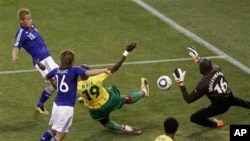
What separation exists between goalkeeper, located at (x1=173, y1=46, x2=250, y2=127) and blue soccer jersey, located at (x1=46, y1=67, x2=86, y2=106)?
214cm

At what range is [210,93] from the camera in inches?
625

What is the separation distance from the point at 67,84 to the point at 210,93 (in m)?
3.02

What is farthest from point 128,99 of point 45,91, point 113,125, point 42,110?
point 42,110

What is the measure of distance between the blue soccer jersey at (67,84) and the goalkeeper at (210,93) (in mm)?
2144

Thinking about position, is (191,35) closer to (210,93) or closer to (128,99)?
(128,99)

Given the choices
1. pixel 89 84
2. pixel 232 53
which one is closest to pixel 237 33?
pixel 232 53

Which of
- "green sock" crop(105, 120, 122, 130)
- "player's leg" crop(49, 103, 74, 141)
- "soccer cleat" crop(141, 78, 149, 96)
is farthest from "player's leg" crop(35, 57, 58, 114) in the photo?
"player's leg" crop(49, 103, 74, 141)

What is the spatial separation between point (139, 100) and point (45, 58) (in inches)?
89.6

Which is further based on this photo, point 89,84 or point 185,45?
point 185,45

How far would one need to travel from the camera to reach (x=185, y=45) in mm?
21359

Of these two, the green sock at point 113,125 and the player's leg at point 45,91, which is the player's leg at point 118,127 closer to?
the green sock at point 113,125

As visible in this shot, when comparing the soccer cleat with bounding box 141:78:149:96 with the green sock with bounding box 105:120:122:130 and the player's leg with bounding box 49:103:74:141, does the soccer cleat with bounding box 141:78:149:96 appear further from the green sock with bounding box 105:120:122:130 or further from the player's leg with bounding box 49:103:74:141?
the player's leg with bounding box 49:103:74:141

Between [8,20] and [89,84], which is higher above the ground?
[8,20]

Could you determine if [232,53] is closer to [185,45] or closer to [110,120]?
[185,45]
